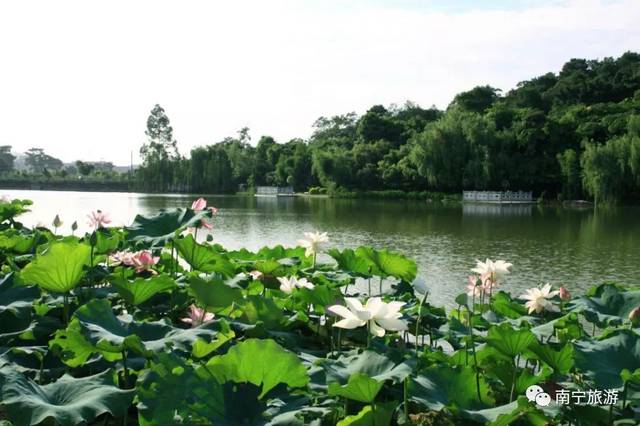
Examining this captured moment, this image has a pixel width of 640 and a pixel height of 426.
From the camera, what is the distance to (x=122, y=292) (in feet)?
5.02

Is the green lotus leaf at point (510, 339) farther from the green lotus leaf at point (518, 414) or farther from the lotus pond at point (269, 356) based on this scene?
the green lotus leaf at point (518, 414)

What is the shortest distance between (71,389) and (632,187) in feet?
86.7

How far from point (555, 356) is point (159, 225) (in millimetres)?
1339

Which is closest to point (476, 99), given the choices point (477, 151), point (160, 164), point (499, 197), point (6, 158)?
point (477, 151)

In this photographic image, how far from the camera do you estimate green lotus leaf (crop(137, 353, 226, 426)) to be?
3.26ft

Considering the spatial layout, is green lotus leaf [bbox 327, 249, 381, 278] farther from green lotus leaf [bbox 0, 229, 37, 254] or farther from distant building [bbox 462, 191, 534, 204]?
distant building [bbox 462, 191, 534, 204]

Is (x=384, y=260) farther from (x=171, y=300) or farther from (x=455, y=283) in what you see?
(x=455, y=283)

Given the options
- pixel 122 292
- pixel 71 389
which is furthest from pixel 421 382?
pixel 122 292

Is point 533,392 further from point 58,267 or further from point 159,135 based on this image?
point 159,135

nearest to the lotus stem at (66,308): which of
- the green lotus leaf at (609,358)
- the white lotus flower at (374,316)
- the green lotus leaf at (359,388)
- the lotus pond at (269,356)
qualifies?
the lotus pond at (269,356)

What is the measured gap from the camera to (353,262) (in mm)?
2281

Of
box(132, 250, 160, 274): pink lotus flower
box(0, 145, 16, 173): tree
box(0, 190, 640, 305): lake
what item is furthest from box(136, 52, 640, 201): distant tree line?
box(0, 145, 16, 173): tree

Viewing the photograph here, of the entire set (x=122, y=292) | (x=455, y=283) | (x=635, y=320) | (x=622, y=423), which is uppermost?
(x=122, y=292)

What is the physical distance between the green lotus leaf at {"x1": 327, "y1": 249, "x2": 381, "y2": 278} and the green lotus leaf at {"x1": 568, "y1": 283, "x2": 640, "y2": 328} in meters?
0.72
